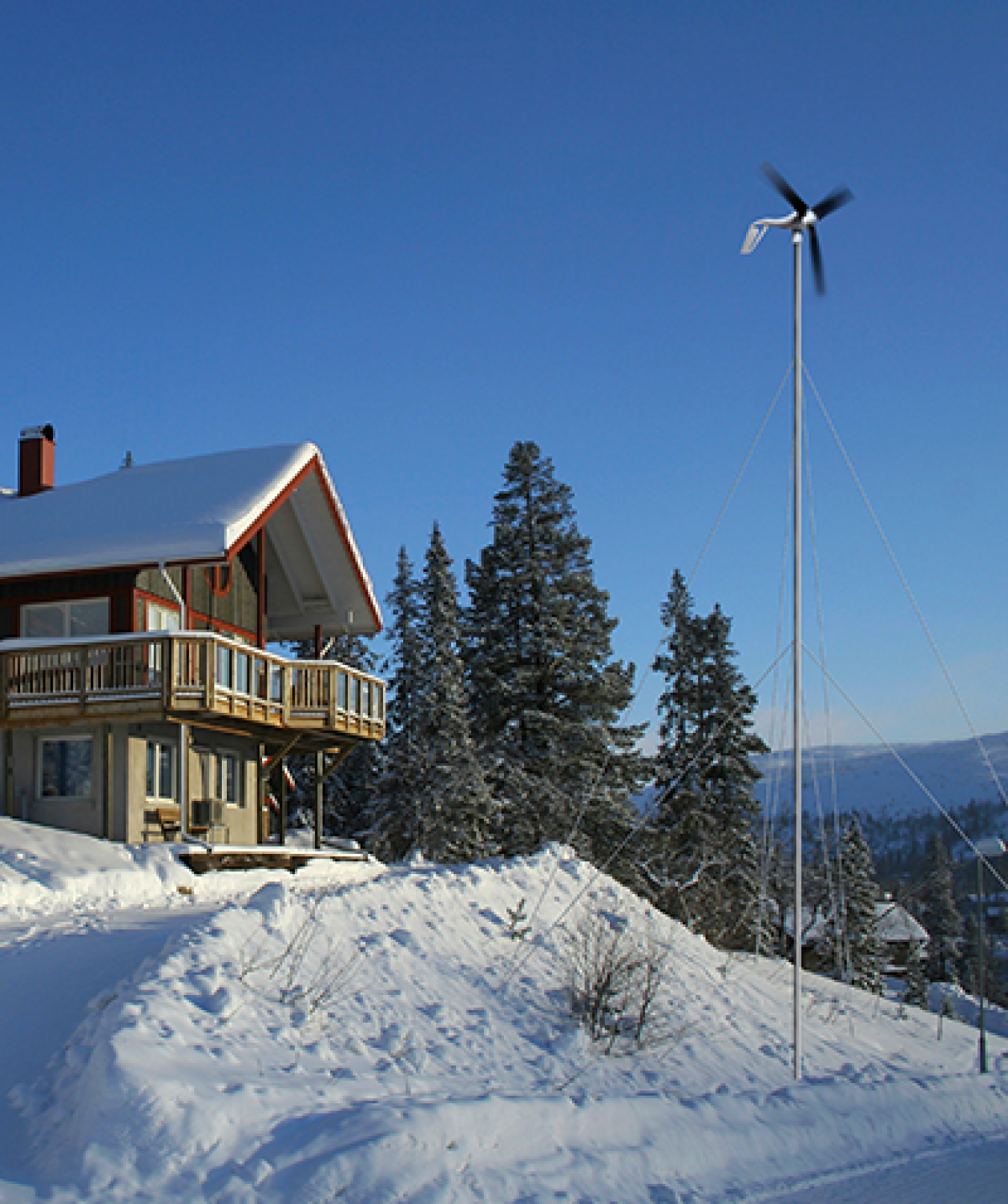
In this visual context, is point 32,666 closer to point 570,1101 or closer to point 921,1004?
point 570,1101

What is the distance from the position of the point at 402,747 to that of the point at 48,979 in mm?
Result: 29940

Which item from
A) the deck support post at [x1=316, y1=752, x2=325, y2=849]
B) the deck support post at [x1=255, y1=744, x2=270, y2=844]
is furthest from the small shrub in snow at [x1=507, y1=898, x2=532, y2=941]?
the deck support post at [x1=255, y1=744, x2=270, y2=844]

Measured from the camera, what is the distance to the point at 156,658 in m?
20.6

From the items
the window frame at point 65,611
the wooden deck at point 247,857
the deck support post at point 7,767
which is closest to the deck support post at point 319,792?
the wooden deck at point 247,857

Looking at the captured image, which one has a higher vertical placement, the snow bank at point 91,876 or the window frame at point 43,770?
the window frame at point 43,770

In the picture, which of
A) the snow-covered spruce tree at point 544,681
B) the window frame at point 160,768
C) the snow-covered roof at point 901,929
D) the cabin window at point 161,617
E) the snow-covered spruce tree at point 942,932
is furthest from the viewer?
the snow-covered spruce tree at point 942,932

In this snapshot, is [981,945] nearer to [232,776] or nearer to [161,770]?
[161,770]

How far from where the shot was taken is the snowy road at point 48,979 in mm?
7836

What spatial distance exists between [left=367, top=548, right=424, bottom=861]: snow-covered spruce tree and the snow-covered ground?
64.9 feet

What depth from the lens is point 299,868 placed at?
23.1 meters

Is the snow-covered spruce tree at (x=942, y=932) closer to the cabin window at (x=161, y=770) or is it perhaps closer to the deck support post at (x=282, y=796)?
the deck support post at (x=282, y=796)

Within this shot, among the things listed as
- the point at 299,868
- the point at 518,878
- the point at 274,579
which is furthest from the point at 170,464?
the point at 518,878

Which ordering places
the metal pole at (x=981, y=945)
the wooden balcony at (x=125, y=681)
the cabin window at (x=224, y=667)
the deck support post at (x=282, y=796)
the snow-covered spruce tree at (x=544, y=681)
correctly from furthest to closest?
the snow-covered spruce tree at (x=544, y=681), the deck support post at (x=282, y=796), the cabin window at (x=224, y=667), the wooden balcony at (x=125, y=681), the metal pole at (x=981, y=945)

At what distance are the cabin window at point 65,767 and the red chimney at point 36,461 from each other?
7.35m
